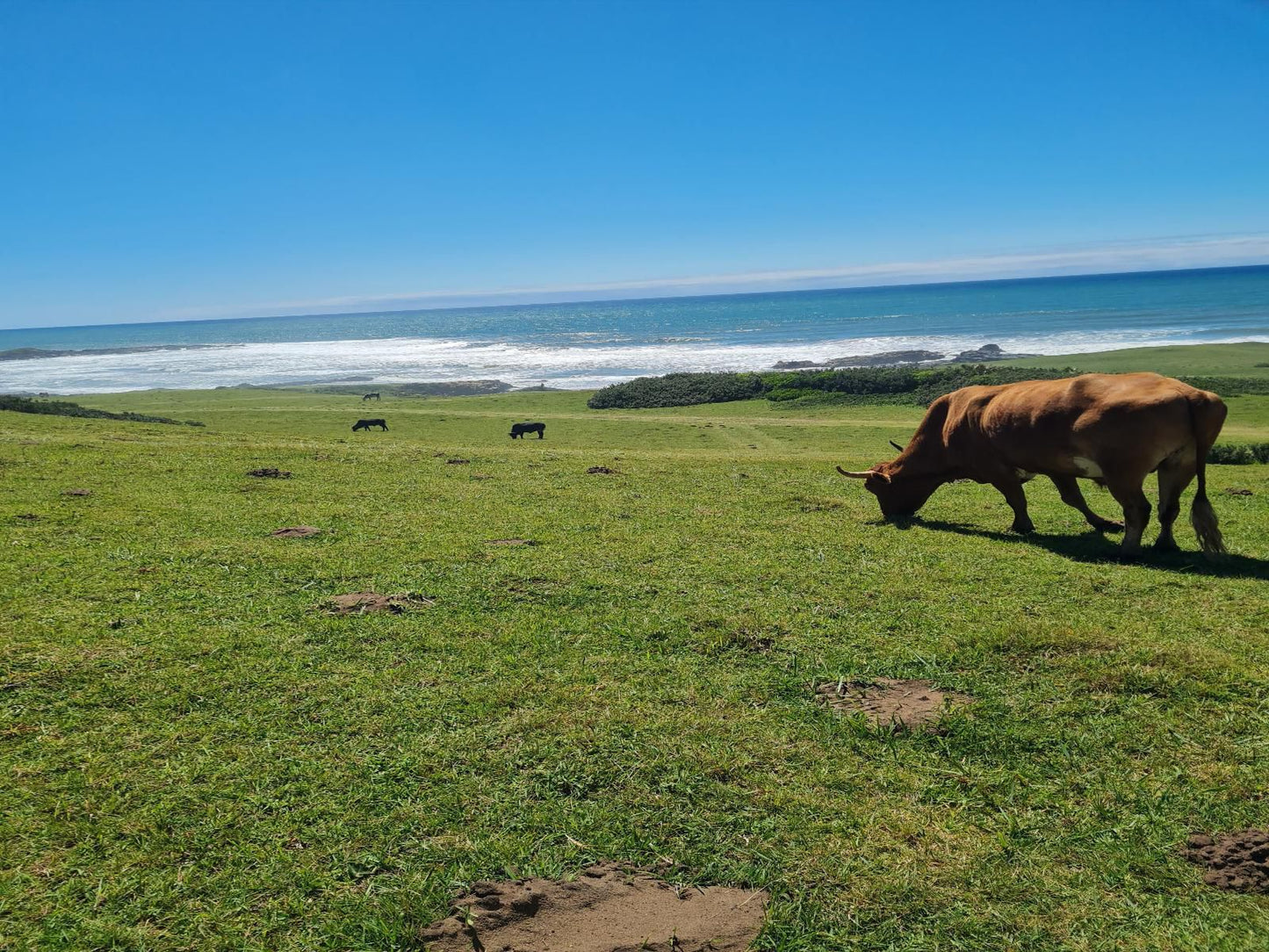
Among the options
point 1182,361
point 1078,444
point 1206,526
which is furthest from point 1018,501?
point 1182,361

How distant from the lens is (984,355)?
68.8 metres

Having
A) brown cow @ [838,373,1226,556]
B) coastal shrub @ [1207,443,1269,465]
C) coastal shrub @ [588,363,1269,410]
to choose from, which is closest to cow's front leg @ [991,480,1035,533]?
brown cow @ [838,373,1226,556]

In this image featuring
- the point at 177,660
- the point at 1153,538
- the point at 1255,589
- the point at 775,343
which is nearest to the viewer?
the point at 177,660

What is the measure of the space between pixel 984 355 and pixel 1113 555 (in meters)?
63.4

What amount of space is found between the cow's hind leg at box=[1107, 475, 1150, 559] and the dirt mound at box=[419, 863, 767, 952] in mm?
7728

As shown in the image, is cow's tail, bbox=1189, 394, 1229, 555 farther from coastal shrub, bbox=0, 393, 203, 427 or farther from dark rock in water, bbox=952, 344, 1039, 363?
dark rock in water, bbox=952, 344, 1039, 363

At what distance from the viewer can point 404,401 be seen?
47344 mm

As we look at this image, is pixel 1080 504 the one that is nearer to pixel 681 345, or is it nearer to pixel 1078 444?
pixel 1078 444

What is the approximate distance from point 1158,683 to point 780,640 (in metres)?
2.63

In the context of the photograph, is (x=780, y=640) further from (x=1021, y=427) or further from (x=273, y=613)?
(x=1021, y=427)

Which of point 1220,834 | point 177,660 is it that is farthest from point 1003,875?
point 177,660

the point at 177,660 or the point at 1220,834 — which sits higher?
the point at 177,660

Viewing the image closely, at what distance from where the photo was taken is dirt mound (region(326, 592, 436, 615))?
785cm

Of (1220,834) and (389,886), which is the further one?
(1220,834)
